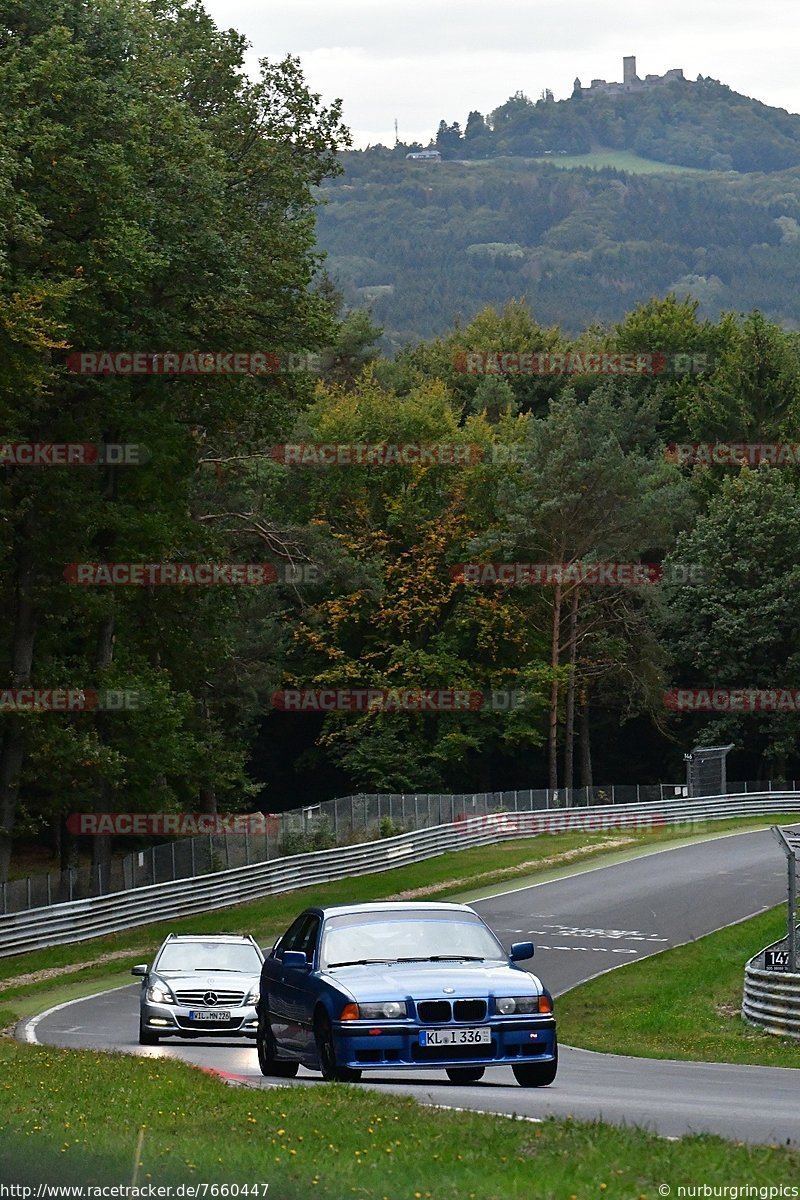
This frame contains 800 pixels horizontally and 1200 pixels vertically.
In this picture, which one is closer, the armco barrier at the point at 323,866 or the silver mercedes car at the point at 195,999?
the silver mercedes car at the point at 195,999

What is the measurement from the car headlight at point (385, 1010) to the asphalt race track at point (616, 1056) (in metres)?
0.56

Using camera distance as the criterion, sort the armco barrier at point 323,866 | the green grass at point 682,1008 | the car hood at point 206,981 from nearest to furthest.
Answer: the car hood at point 206,981, the green grass at point 682,1008, the armco barrier at point 323,866

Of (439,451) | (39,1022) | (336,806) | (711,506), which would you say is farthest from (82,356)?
(711,506)

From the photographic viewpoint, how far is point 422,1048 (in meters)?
12.4

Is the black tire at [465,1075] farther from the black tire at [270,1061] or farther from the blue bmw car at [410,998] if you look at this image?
the black tire at [270,1061]

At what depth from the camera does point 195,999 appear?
19.9 metres

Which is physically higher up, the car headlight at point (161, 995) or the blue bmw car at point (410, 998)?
the blue bmw car at point (410, 998)

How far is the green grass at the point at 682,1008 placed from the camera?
21031 millimetres

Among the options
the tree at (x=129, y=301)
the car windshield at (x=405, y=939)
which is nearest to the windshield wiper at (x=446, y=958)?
the car windshield at (x=405, y=939)

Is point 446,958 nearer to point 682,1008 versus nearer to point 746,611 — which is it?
point 682,1008

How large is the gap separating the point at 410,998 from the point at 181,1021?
26.4 ft

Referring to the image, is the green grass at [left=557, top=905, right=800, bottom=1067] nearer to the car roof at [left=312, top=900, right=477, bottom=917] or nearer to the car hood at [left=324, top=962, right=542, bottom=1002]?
the car roof at [left=312, top=900, right=477, bottom=917]

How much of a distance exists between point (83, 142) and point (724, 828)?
35.5m

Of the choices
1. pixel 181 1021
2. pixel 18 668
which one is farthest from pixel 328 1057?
pixel 18 668
